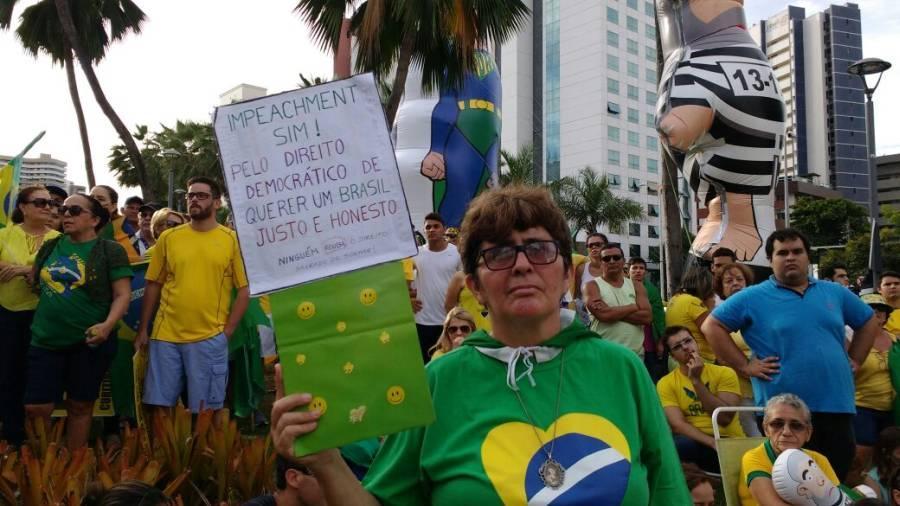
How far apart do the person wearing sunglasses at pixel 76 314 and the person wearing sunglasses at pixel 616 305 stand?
133 inches

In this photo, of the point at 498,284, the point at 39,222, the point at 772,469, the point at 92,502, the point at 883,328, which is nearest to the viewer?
the point at 498,284

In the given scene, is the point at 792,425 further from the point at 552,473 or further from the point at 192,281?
the point at 192,281

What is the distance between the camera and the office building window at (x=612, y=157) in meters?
60.6

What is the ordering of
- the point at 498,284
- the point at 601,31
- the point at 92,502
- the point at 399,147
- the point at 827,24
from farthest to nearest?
the point at 827,24, the point at 601,31, the point at 399,147, the point at 92,502, the point at 498,284

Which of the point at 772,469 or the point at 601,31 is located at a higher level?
the point at 601,31

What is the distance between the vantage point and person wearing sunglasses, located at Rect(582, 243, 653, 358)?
18.4 ft

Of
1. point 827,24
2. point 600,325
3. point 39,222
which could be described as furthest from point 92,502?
point 827,24

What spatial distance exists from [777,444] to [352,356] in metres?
2.80

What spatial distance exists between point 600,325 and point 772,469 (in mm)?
2306

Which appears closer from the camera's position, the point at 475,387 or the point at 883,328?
the point at 475,387

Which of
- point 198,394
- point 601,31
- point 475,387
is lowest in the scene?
point 198,394

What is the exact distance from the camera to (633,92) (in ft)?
209

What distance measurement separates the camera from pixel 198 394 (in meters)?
4.44

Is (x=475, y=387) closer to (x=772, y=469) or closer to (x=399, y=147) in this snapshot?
(x=772, y=469)
